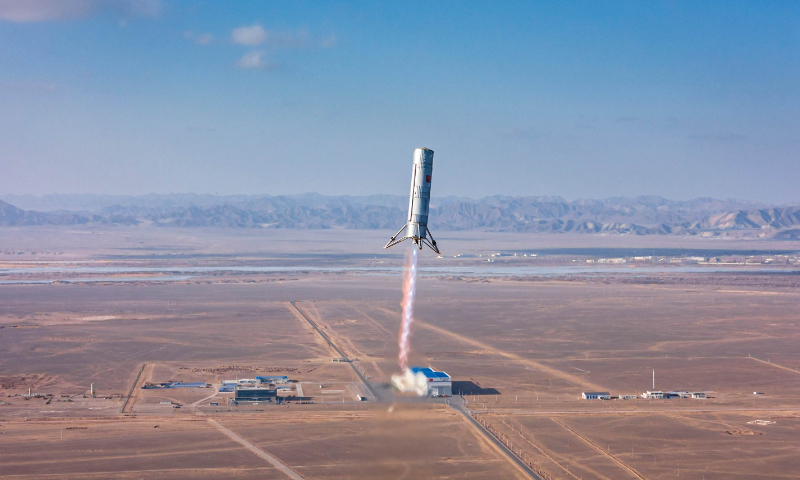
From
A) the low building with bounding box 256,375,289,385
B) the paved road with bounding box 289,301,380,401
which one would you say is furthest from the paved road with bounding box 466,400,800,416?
the low building with bounding box 256,375,289,385

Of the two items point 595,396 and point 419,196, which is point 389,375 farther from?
point 595,396

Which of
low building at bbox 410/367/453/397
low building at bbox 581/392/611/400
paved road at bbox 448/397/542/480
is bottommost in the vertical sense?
paved road at bbox 448/397/542/480

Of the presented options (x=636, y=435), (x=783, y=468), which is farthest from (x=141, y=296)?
(x=783, y=468)

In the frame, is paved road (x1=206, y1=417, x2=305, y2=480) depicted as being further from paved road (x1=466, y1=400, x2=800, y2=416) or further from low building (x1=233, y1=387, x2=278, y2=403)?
paved road (x1=466, y1=400, x2=800, y2=416)

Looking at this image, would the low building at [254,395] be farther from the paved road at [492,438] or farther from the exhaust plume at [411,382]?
the paved road at [492,438]

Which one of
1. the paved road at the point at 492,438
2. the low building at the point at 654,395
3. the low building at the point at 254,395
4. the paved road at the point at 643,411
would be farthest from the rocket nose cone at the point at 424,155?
the low building at the point at 654,395
